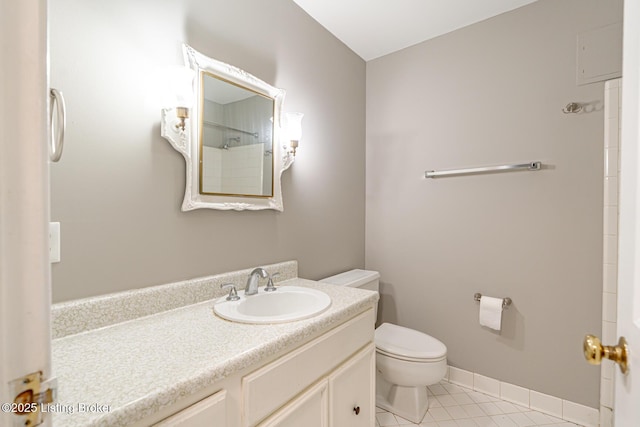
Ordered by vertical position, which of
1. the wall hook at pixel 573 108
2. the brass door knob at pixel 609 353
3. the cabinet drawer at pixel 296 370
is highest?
the wall hook at pixel 573 108

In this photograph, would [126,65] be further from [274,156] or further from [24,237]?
[24,237]

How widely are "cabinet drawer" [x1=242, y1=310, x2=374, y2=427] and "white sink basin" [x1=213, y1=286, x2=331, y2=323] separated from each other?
0.14 m

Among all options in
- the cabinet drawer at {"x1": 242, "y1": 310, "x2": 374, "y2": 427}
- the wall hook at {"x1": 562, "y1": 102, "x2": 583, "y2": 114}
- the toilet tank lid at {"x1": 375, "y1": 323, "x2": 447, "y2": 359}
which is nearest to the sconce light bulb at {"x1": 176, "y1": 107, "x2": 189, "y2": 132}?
the cabinet drawer at {"x1": 242, "y1": 310, "x2": 374, "y2": 427}

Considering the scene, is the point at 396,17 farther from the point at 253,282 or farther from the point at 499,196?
the point at 253,282

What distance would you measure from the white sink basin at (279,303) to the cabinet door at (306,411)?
0.28m

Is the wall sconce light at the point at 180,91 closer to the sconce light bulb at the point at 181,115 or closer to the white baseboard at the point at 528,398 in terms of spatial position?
the sconce light bulb at the point at 181,115

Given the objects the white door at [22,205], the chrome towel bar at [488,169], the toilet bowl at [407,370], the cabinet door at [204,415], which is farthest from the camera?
the chrome towel bar at [488,169]

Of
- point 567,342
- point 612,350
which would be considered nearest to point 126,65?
point 612,350

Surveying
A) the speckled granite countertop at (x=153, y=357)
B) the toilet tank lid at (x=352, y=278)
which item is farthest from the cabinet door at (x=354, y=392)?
the toilet tank lid at (x=352, y=278)

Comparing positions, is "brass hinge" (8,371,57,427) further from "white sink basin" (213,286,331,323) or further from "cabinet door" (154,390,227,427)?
"white sink basin" (213,286,331,323)

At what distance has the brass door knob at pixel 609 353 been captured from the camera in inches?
20.9

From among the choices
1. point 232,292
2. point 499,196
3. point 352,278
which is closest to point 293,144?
point 232,292

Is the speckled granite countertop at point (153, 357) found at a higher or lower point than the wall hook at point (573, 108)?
lower

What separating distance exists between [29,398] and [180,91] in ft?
3.39
